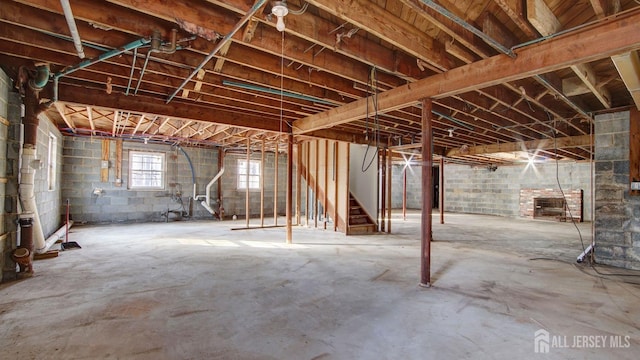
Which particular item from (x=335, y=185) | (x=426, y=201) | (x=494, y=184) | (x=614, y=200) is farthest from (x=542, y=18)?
(x=494, y=184)

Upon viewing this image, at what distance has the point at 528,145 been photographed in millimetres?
7297

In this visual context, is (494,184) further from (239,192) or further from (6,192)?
(6,192)

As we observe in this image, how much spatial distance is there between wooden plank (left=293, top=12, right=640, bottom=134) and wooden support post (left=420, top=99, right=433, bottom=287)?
0.28m

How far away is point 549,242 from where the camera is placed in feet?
21.6

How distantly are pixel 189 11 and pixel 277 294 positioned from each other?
2656 mm

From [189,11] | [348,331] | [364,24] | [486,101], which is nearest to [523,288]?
[348,331]

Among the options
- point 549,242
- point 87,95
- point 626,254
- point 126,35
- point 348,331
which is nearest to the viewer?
point 348,331

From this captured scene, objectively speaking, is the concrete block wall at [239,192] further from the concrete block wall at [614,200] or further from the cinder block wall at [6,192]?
the concrete block wall at [614,200]

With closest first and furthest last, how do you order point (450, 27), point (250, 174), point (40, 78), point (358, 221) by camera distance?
1. point (450, 27)
2. point (40, 78)
3. point (358, 221)
4. point (250, 174)

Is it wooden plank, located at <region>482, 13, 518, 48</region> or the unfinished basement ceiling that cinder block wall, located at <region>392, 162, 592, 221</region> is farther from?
wooden plank, located at <region>482, 13, 518, 48</region>

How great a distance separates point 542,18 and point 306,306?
303 cm

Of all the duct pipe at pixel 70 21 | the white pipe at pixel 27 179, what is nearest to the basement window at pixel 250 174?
the white pipe at pixel 27 179

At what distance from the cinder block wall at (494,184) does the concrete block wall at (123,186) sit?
9.39 metres

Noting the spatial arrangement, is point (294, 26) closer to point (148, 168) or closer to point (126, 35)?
point (126, 35)
